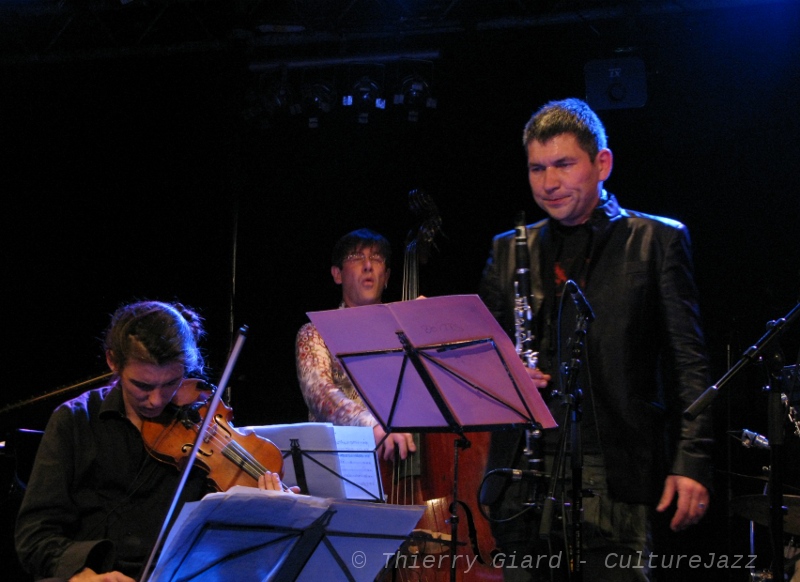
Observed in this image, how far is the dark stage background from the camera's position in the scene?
19.5 ft

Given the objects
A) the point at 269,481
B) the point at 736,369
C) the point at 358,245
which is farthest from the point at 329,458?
the point at 736,369

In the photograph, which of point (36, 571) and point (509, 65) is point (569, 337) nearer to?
point (36, 571)

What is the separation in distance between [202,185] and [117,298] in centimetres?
112

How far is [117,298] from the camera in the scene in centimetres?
689

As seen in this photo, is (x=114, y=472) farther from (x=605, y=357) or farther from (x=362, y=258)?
(x=362, y=258)

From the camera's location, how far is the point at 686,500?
2.70m

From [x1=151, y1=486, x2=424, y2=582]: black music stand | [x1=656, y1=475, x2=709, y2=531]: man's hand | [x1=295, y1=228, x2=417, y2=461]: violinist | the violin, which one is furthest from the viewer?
[x1=295, y1=228, x2=417, y2=461]: violinist

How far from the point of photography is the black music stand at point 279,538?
7.63 ft

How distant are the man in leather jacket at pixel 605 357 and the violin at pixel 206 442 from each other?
0.87m

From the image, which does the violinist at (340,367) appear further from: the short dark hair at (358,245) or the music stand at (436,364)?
the music stand at (436,364)

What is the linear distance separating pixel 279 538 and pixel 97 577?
573 mm

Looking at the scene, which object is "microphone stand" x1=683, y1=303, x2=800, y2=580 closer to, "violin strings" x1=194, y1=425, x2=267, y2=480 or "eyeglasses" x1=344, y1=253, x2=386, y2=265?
"violin strings" x1=194, y1=425, x2=267, y2=480

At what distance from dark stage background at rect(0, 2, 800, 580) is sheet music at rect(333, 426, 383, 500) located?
290cm

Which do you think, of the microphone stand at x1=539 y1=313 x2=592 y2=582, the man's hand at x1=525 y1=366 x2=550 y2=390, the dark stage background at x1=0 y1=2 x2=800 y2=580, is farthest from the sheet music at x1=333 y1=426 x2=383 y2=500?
the dark stage background at x1=0 y1=2 x2=800 y2=580
